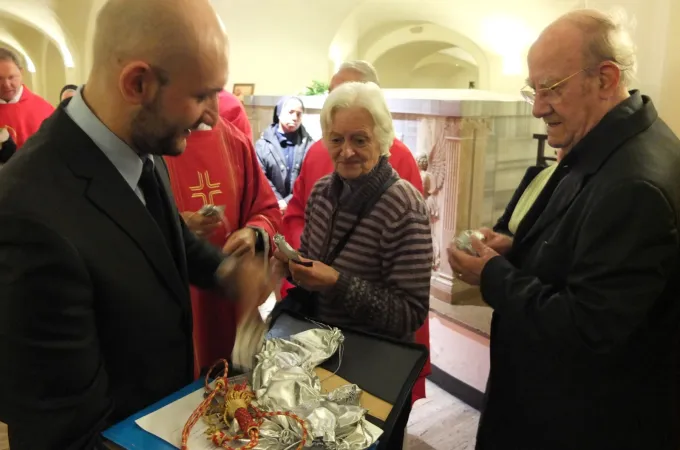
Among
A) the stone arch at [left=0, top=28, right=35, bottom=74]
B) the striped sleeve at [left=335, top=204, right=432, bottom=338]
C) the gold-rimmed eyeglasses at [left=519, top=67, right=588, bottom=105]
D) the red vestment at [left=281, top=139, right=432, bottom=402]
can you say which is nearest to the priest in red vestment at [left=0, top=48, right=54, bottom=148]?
the red vestment at [left=281, top=139, right=432, bottom=402]

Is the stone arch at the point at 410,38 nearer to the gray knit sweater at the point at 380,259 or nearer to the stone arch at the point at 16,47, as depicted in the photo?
the stone arch at the point at 16,47

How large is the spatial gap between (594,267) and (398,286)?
61 cm

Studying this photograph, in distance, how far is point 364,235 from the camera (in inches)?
69.9

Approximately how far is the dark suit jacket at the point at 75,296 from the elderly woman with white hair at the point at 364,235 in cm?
66

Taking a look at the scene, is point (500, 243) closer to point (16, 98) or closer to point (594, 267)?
point (594, 267)

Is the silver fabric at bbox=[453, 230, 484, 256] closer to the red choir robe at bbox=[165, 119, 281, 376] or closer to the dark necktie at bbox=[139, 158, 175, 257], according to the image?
the red choir robe at bbox=[165, 119, 281, 376]

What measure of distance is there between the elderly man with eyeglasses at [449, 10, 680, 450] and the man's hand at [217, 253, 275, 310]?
62 centimetres

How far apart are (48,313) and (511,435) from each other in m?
1.35

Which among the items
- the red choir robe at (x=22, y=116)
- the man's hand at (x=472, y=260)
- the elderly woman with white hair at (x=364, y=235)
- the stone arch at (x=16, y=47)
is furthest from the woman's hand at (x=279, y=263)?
the stone arch at (x=16, y=47)

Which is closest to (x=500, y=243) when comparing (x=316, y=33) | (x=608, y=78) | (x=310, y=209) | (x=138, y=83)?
(x=608, y=78)

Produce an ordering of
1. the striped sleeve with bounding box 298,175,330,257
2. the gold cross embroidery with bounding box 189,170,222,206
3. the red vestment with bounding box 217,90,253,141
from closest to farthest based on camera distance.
→ the striped sleeve with bounding box 298,175,330,257 → the gold cross embroidery with bounding box 189,170,222,206 → the red vestment with bounding box 217,90,253,141

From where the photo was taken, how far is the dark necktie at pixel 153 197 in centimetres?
117

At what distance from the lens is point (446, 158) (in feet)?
12.6

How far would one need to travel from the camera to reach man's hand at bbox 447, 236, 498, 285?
1584 mm
